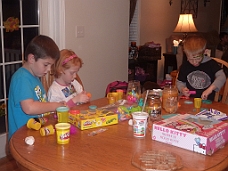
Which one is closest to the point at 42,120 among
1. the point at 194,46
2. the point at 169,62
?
the point at 194,46

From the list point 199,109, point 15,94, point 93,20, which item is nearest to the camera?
point 15,94

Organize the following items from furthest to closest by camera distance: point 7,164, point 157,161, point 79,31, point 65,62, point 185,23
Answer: point 185,23
point 79,31
point 7,164
point 65,62
point 157,161

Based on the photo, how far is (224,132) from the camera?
149cm

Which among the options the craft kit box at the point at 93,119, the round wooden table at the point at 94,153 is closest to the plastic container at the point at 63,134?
the round wooden table at the point at 94,153

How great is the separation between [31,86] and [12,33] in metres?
1.38

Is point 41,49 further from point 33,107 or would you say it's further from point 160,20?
point 160,20

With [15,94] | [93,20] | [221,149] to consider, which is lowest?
[221,149]

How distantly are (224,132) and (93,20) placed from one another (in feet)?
8.02

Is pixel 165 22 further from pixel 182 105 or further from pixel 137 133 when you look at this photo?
pixel 137 133

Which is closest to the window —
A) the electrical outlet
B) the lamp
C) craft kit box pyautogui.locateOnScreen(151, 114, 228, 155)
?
the electrical outlet

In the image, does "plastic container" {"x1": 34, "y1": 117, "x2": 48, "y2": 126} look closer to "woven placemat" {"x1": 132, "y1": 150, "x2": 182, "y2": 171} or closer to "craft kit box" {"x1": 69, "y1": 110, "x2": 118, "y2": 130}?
"craft kit box" {"x1": 69, "y1": 110, "x2": 118, "y2": 130}

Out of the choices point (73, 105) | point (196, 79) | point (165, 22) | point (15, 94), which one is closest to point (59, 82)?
point (73, 105)

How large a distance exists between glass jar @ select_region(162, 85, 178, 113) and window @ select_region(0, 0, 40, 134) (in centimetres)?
170

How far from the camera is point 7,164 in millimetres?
3008
